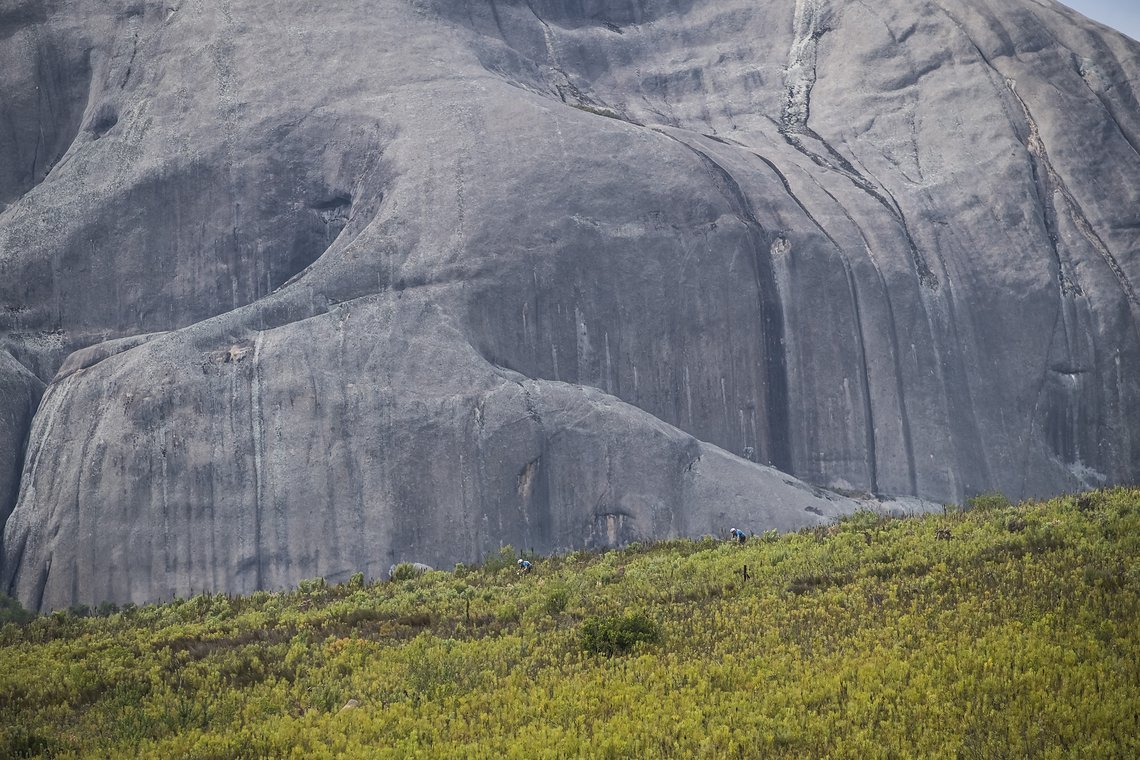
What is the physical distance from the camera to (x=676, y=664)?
57.3 ft

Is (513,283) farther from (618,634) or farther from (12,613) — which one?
(618,634)

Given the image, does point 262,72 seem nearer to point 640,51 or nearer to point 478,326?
point 478,326

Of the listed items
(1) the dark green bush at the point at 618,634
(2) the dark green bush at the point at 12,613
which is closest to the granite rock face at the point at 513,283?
(2) the dark green bush at the point at 12,613

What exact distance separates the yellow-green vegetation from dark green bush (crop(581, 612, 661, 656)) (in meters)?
0.04

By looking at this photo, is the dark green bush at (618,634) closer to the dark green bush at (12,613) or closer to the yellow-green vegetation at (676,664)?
the yellow-green vegetation at (676,664)

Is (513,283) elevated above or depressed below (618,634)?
below

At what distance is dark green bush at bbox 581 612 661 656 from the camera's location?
18.6 m

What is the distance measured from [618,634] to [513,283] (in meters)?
39.8

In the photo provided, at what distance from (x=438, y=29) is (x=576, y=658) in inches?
2338

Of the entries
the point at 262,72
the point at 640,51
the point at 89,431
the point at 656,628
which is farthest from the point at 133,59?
the point at 656,628

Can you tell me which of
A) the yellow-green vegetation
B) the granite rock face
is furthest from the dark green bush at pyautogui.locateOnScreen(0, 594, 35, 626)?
the yellow-green vegetation

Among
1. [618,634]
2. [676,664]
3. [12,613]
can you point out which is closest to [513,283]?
[12,613]

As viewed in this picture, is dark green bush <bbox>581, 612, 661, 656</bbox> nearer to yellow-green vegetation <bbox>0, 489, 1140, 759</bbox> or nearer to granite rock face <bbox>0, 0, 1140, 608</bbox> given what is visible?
yellow-green vegetation <bbox>0, 489, 1140, 759</bbox>

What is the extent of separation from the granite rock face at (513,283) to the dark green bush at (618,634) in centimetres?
3152
